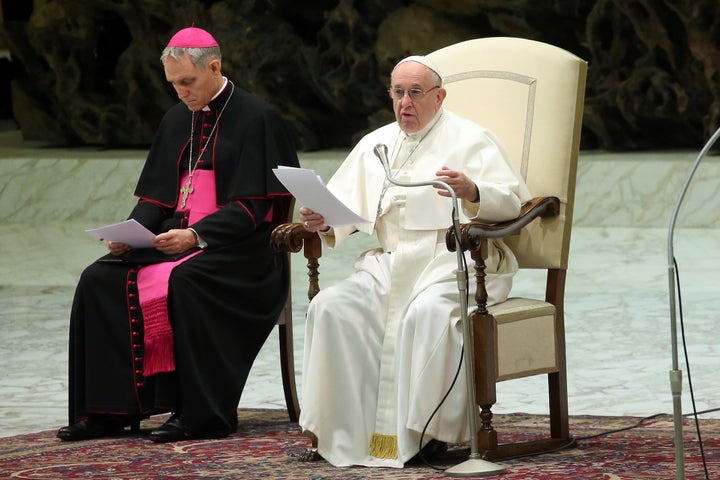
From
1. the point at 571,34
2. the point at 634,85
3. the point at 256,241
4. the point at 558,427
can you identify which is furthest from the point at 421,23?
the point at 558,427

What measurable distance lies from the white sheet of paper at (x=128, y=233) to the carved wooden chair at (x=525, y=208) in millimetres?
606

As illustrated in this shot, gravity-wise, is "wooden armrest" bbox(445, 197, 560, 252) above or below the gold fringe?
above

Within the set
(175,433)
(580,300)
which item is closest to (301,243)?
(175,433)

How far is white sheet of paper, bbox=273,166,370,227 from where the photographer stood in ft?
15.5

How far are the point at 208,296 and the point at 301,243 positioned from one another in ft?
1.81

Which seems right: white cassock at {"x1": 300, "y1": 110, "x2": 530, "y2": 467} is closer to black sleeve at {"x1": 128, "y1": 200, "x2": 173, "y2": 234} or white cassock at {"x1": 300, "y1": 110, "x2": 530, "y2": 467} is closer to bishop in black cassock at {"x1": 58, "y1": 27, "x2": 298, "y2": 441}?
bishop in black cassock at {"x1": 58, "y1": 27, "x2": 298, "y2": 441}

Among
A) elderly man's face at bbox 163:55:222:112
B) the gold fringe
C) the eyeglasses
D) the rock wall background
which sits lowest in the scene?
the gold fringe

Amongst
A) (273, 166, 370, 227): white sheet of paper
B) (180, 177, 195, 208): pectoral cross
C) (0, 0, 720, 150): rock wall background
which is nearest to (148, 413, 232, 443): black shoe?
(180, 177, 195, 208): pectoral cross

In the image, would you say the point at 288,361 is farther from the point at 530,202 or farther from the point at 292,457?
the point at 530,202

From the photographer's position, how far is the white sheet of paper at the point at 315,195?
186 inches

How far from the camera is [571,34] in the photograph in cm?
1307

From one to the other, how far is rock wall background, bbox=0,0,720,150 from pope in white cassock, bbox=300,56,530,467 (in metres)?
6.63

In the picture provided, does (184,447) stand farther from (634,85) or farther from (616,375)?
(634,85)

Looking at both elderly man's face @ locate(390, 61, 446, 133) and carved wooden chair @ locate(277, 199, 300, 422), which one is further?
carved wooden chair @ locate(277, 199, 300, 422)
